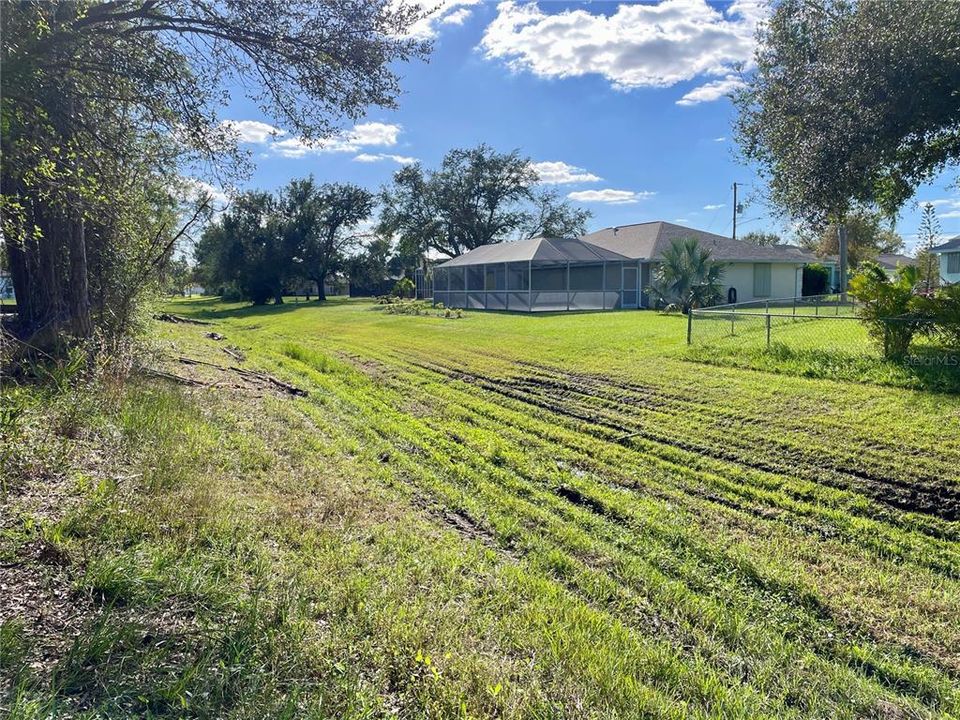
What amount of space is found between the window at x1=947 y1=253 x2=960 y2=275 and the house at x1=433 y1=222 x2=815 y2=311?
29.9ft

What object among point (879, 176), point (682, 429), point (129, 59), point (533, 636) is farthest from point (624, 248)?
point (533, 636)

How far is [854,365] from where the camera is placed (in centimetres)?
907

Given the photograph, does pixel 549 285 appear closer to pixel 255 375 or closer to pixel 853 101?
pixel 255 375

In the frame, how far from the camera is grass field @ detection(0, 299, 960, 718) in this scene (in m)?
2.54

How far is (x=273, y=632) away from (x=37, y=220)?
7.60 m

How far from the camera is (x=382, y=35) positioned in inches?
242

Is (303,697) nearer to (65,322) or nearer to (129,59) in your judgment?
(129,59)

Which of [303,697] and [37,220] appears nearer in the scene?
[303,697]

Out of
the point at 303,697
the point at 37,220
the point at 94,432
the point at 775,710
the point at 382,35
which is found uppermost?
the point at 382,35

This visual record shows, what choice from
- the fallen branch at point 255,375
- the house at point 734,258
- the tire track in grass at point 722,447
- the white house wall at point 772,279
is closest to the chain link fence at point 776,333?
the tire track in grass at point 722,447

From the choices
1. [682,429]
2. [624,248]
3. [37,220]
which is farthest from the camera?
[624,248]

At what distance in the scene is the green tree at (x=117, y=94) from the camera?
429 cm

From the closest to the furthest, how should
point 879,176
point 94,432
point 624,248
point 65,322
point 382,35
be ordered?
1. point 94,432
2. point 382,35
3. point 65,322
4. point 879,176
5. point 624,248

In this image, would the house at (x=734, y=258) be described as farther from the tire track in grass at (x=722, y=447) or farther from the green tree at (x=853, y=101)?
the tire track in grass at (x=722, y=447)
